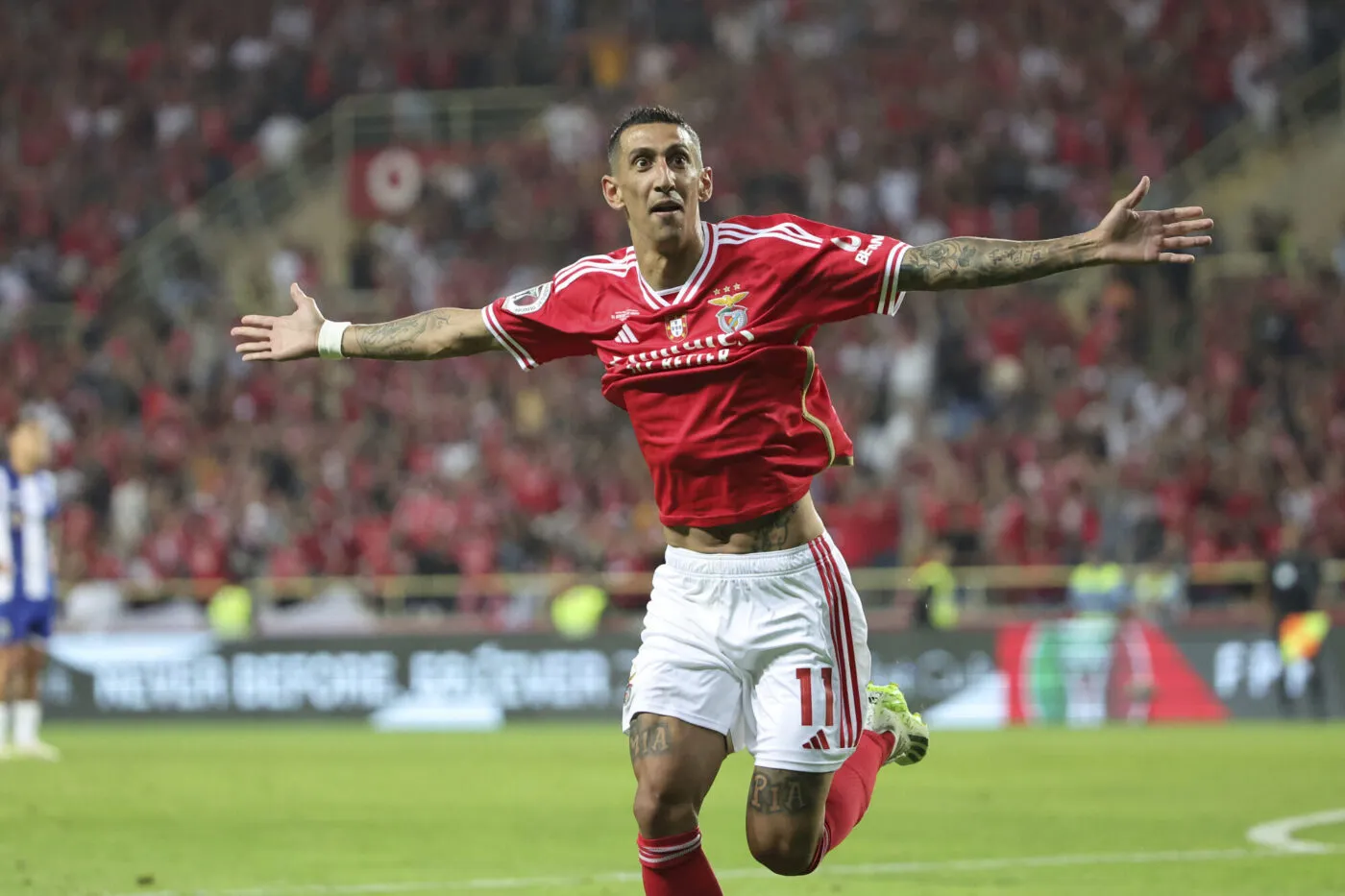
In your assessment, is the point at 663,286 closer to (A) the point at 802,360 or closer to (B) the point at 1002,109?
(A) the point at 802,360

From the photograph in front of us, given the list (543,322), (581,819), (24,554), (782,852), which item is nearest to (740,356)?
(543,322)

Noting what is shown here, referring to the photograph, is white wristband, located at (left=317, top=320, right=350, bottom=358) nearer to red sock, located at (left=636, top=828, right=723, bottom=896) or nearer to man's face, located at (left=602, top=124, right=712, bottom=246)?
man's face, located at (left=602, top=124, right=712, bottom=246)

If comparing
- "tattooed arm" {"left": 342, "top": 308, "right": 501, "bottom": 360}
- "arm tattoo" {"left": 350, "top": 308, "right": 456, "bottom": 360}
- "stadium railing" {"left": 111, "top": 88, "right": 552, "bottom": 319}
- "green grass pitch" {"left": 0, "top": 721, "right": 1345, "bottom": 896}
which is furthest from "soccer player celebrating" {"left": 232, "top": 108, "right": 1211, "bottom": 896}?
"stadium railing" {"left": 111, "top": 88, "right": 552, "bottom": 319}

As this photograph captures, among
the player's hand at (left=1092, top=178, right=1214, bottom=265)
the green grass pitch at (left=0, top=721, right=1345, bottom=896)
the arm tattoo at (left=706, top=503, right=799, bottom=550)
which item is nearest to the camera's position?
Result: the player's hand at (left=1092, top=178, right=1214, bottom=265)

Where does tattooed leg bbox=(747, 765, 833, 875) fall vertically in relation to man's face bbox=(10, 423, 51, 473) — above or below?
below

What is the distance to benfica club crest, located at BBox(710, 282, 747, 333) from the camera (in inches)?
247

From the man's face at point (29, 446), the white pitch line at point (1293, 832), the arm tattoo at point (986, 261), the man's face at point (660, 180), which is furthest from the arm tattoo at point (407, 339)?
the man's face at point (29, 446)

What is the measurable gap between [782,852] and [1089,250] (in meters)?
2.06

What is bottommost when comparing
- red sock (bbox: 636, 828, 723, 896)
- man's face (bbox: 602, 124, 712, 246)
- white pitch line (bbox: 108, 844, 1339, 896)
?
white pitch line (bbox: 108, 844, 1339, 896)

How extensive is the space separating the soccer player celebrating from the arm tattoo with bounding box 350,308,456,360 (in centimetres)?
57

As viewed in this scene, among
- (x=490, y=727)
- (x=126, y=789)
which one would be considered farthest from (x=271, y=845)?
(x=490, y=727)

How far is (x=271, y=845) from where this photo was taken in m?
10.4

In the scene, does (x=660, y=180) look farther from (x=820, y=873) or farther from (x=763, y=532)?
(x=820, y=873)

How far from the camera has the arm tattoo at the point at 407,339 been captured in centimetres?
682
